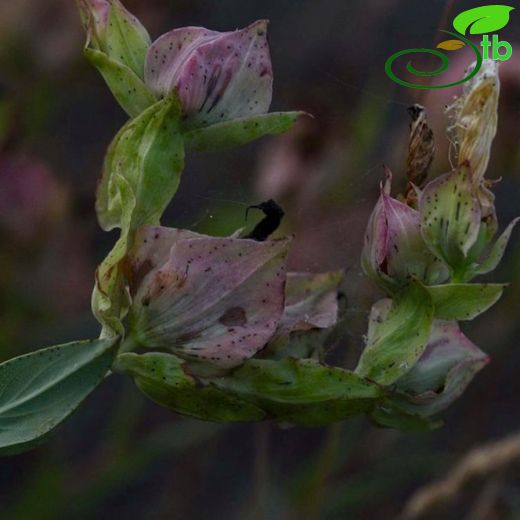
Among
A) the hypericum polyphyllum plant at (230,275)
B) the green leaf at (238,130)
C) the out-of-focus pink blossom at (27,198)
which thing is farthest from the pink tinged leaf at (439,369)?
the out-of-focus pink blossom at (27,198)

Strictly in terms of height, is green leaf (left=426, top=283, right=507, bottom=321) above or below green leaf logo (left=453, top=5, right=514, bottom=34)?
below

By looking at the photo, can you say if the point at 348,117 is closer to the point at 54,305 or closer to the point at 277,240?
the point at 54,305

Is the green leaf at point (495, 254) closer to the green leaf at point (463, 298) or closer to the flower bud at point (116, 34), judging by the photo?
the green leaf at point (463, 298)

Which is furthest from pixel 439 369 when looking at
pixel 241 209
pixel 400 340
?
pixel 241 209

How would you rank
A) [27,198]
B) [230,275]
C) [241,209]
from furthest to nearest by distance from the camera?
[27,198]
[241,209]
[230,275]

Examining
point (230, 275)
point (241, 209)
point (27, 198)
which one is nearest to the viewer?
point (230, 275)

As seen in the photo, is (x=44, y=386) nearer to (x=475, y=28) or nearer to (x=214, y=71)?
(x=214, y=71)

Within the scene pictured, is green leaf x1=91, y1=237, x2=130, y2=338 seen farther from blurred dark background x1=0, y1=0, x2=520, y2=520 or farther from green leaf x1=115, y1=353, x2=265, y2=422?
blurred dark background x1=0, y1=0, x2=520, y2=520

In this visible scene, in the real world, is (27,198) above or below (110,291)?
below

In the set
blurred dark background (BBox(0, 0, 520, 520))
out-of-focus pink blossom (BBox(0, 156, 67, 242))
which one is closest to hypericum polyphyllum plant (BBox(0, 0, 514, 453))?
blurred dark background (BBox(0, 0, 520, 520))
